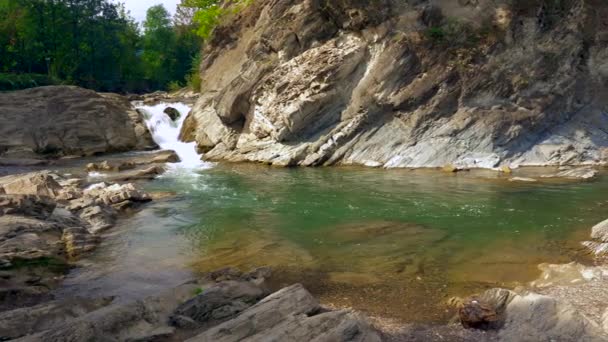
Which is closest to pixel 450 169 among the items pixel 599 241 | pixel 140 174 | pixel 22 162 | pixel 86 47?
pixel 599 241

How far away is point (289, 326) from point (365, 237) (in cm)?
634

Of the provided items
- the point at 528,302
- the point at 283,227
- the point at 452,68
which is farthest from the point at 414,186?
the point at 528,302

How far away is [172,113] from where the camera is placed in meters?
34.6

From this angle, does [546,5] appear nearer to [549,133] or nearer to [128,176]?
[549,133]

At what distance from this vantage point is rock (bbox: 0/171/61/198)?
15.9 meters

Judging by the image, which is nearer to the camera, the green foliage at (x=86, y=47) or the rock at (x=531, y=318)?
the rock at (x=531, y=318)

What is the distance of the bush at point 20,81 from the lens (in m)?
36.5

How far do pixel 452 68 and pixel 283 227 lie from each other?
1561 centimetres

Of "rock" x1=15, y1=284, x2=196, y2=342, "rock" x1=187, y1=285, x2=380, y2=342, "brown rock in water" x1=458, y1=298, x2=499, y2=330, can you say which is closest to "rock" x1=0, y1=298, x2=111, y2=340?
"rock" x1=15, y1=284, x2=196, y2=342

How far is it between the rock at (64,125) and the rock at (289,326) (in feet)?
86.0

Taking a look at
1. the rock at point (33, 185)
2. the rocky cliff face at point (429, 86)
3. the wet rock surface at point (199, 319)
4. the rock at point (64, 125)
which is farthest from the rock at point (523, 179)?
the rock at point (64, 125)

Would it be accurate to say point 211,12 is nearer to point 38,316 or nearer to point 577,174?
point 577,174

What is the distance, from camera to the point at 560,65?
25922 mm

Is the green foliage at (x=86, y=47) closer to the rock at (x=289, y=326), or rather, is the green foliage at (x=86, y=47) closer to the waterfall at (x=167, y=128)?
the waterfall at (x=167, y=128)
